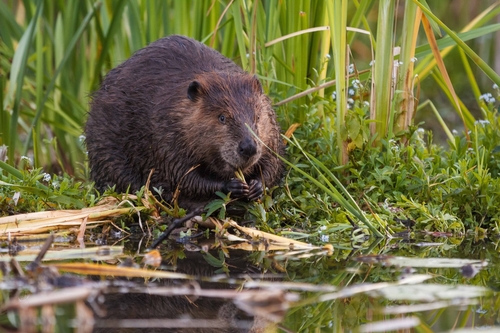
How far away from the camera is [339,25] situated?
3664 mm

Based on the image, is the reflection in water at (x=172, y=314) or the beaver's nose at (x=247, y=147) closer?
the reflection in water at (x=172, y=314)

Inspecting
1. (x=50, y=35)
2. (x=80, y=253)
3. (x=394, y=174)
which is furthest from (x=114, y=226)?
(x=50, y=35)

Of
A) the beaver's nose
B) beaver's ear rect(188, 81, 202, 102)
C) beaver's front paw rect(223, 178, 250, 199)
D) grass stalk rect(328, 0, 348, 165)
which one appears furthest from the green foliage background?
beaver's ear rect(188, 81, 202, 102)

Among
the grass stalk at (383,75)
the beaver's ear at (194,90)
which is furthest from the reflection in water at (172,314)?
the grass stalk at (383,75)

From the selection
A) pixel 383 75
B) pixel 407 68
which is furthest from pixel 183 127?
pixel 407 68

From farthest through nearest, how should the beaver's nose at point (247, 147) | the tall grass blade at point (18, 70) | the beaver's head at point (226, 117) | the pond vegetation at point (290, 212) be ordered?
the tall grass blade at point (18, 70) < the beaver's head at point (226, 117) < the beaver's nose at point (247, 147) < the pond vegetation at point (290, 212)

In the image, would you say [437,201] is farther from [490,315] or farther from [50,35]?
[50,35]

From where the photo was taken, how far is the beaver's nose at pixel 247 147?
134 inches

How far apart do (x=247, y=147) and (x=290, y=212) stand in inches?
17.0

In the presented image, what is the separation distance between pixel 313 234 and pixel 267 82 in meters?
1.31

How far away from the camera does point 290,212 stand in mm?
3662

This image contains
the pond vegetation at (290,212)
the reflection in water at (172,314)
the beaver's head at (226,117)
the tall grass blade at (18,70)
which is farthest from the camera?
the tall grass blade at (18,70)

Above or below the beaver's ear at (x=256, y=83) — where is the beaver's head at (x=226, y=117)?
below

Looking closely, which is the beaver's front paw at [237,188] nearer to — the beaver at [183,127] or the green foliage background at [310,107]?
the beaver at [183,127]
